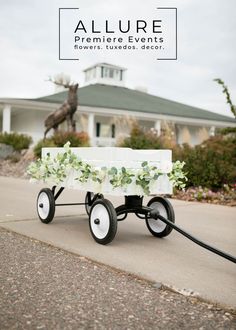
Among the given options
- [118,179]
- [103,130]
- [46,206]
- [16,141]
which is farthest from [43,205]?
[103,130]

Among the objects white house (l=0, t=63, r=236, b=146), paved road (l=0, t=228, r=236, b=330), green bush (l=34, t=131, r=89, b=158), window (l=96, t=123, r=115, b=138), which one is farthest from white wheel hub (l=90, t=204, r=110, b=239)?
window (l=96, t=123, r=115, b=138)

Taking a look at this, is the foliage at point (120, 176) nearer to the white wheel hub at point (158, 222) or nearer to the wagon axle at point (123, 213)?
the wagon axle at point (123, 213)

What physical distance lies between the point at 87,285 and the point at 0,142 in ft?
51.0

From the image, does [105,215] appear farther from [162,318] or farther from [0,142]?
[0,142]

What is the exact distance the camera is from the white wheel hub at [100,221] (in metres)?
4.21

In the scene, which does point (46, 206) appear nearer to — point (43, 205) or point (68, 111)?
point (43, 205)

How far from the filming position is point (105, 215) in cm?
422

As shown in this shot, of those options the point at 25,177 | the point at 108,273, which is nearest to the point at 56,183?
the point at 108,273

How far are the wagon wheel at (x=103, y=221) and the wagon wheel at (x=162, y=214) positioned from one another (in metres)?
0.71

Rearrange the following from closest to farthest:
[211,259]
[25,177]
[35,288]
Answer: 1. [35,288]
2. [211,259]
3. [25,177]

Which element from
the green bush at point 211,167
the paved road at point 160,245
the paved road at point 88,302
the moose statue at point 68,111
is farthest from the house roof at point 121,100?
the paved road at point 88,302

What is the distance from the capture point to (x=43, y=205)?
5414 mm

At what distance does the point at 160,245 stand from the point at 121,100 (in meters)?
24.0

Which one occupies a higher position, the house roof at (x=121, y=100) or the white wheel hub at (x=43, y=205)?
the house roof at (x=121, y=100)
